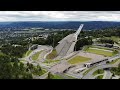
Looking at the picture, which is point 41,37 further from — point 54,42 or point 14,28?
point 14,28

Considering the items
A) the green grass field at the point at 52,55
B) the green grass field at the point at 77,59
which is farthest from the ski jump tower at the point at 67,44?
the green grass field at the point at 77,59

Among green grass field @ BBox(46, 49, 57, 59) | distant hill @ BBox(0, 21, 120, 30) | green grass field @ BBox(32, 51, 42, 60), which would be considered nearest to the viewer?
distant hill @ BBox(0, 21, 120, 30)

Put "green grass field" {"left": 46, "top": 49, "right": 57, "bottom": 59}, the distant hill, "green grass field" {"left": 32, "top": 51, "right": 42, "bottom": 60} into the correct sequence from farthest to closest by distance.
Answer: "green grass field" {"left": 46, "top": 49, "right": 57, "bottom": 59} < "green grass field" {"left": 32, "top": 51, "right": 42, "bottom": 60} < the distant hill

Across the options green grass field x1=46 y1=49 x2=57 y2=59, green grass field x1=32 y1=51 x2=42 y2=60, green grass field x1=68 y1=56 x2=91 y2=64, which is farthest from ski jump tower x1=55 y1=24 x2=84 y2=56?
green grass field x1=32 y1=51 x2=42 y2=60

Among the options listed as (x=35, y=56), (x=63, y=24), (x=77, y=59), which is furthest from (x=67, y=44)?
(x=35, y=56)

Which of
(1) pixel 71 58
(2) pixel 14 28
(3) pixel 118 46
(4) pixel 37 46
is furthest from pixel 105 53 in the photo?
(2) pixel 14 28

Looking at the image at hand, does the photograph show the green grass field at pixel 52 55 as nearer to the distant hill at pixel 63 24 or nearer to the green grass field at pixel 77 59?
the green grass field at pixel 77 59

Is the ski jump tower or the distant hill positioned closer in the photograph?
the distant hill

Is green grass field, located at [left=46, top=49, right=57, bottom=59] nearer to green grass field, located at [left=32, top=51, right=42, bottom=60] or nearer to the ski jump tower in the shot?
the ski jump tower
